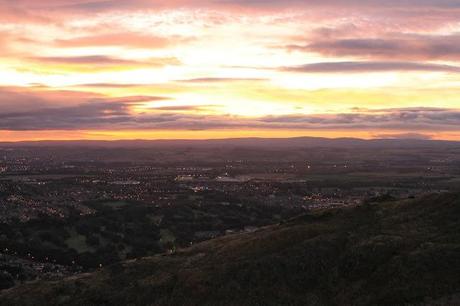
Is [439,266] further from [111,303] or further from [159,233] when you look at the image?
[159,233]

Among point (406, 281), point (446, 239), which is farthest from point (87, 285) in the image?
point (446, 239)

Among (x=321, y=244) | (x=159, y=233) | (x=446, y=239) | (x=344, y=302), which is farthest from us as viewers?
(x=159, y=233)

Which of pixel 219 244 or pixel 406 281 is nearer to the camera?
pixel 406 281

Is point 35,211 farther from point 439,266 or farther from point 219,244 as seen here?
point 439,266

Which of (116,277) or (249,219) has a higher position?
(116,277)

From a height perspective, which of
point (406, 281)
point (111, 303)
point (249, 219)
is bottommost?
point (249, 219)

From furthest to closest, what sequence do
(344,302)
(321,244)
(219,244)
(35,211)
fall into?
(35,211), (219,244), (321,244), (344,302)

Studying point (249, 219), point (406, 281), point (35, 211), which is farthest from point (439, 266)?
point (35, 211)
